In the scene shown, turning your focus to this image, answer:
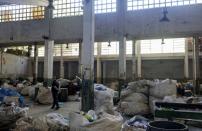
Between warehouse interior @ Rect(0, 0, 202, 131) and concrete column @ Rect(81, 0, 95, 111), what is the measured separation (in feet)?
0.11

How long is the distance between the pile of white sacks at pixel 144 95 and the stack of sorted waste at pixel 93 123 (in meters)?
3.72

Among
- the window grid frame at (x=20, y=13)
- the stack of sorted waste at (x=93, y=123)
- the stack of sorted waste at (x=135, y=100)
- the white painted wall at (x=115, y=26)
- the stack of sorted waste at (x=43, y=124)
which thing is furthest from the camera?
the window grid frame at (x=20, y=13)

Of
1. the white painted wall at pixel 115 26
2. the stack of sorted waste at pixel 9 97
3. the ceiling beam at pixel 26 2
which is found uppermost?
the ceiling beam at pixel 26 2

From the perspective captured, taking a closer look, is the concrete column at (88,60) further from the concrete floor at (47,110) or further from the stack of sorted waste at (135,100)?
the stack of sorted waste at (135,100)

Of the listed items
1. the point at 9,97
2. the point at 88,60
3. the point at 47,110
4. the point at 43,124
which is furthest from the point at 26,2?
the point at 43,124

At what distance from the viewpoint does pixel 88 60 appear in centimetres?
903

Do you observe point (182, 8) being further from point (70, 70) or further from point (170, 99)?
point (70, 70)

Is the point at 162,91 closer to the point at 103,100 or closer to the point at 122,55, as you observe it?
the point at 103,100

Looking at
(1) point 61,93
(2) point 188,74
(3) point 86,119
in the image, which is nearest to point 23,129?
(3) point 86,119

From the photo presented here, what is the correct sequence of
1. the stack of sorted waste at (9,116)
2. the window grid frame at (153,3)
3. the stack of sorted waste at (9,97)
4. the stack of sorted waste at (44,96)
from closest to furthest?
1. the stack of sorted waste at (9,116)
2. the stack of sorted waste at (9,97)
3. the stack of sorted waste at (44,96)
4. the window grid frame at (153,3)

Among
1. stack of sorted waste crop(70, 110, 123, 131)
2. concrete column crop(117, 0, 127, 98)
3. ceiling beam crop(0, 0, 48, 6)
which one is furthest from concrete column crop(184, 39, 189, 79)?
stack of sorted waste crop(70, 110, 123, 131)

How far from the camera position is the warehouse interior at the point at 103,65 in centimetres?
555

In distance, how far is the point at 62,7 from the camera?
17.3 meters

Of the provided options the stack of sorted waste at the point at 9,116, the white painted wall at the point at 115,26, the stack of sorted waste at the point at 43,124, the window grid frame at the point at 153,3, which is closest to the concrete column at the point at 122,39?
the white painted wall at the point at 115,26
